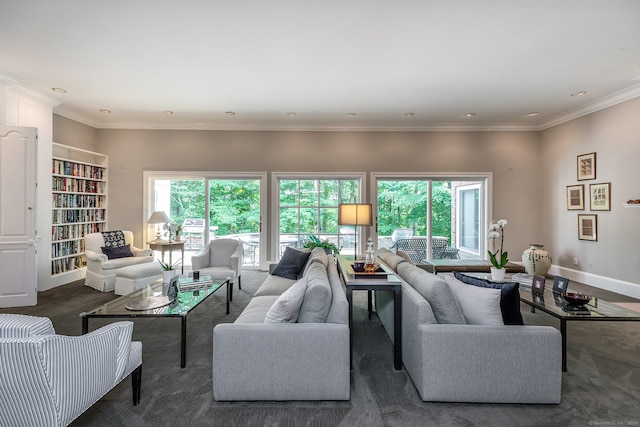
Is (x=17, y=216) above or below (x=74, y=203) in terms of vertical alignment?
below

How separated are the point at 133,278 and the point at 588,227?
23.0 feet

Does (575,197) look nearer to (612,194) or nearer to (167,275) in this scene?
(612,194)

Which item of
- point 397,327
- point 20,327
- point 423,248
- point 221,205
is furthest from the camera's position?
point 221,205

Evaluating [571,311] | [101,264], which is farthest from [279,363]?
[101,264]

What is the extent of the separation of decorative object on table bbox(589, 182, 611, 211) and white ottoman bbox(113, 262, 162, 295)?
6.89 metres

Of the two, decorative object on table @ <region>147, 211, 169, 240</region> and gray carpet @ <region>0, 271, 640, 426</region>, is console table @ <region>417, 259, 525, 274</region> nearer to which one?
gray carpet @ <region>0, 271, 640, 426</region>

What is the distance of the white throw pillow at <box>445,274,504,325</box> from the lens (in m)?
2.05

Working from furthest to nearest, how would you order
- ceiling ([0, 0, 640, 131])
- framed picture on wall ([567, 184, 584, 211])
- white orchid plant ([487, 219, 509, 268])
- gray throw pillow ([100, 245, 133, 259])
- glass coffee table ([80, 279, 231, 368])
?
framed picture on wall ([567, 184, 584, 211]) → gray throw pillow ([100, 245, 133, 259]) → white orchid plant ([487, 219, 509, 268]) → ceiling ([0, 0, 640, 131]) → glass coffee table ([80, 279, 231, 368])

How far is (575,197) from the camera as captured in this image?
548cm

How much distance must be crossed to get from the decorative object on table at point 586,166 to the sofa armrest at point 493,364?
176 inches

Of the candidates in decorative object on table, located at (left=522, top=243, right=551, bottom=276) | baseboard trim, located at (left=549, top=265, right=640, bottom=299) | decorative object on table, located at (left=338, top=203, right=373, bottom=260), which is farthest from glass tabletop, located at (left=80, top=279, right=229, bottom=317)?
baseboard trim, located at (left=549, top=265, right=640, bottom=299)

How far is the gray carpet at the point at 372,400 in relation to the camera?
6.20 ft

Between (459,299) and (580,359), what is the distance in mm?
1375

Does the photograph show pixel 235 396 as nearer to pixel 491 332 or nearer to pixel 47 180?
pixel 491 332
